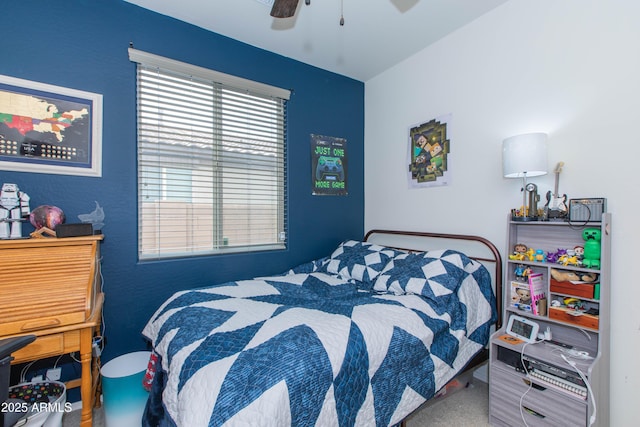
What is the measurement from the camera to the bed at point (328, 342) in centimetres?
110

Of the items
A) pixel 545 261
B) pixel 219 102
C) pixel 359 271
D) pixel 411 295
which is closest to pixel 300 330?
pixel 411 295

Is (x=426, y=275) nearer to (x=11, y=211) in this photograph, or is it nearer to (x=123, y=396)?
(x=123, y=396)

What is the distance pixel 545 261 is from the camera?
176 centimetres

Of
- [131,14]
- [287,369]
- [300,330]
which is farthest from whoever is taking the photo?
[131,14]

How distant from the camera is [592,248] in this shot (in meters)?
1.57

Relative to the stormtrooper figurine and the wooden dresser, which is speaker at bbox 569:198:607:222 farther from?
the stormtrooper figurine

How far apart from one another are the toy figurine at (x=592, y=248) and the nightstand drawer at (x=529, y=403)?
2.21 ft

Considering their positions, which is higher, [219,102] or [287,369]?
[219,102]

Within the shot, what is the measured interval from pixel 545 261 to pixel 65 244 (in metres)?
2.75

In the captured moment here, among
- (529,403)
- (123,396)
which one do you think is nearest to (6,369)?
(123,396)

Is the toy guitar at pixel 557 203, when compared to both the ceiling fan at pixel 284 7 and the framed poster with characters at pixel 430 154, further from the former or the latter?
the ceiling fan at pixel 284 7

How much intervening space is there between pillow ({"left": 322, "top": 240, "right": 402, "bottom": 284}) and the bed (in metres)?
0.02

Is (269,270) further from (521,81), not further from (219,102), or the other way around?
(521,81)

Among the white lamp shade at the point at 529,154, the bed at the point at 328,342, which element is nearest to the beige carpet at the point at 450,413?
the bed at the point at 328,342
